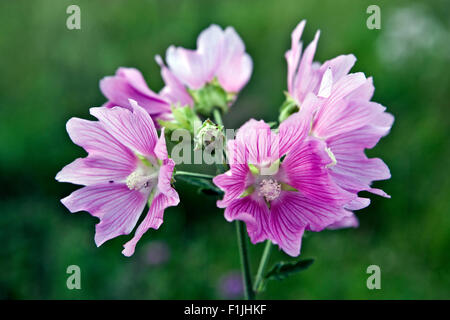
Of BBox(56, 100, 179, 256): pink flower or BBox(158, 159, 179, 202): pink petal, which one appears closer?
BBox(158, 159, 179, 202): pink petal

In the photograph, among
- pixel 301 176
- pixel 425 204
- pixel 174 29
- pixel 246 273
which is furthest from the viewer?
pixel 174 29

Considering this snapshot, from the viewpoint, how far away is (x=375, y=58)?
4.98m

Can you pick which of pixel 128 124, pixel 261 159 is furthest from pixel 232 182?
pixel 128 124

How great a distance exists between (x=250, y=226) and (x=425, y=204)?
292 centimetres

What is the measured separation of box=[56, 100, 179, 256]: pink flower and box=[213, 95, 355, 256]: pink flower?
0.22 metres

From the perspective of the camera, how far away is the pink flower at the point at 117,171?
1553 millimetres

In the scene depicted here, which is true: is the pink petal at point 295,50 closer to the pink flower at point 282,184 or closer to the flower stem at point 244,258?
the pink flower at point 282,184

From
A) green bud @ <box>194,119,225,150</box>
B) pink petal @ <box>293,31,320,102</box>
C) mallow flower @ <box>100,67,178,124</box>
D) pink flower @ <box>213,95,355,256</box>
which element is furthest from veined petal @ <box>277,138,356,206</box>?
mallow flower @ <box>100,67,178,124</box>

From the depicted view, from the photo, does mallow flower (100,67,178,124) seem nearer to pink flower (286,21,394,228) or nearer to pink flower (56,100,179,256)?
pink flower (56,100,179,256)

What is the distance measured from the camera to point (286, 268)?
5.82ft

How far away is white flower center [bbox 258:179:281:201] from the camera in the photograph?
61.5 inches

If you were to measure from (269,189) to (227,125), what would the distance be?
303 cm
